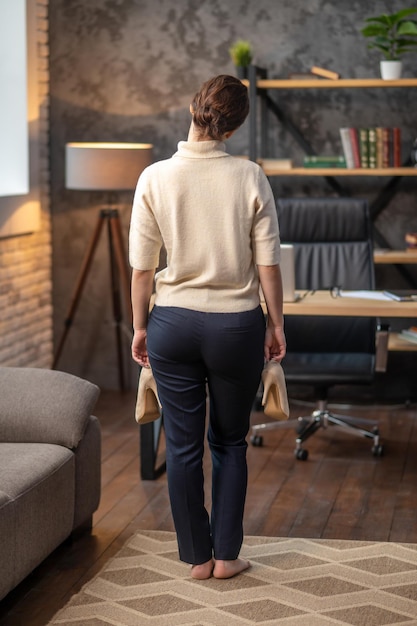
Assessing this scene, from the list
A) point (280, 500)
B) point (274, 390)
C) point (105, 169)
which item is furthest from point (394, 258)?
point (274, 390)

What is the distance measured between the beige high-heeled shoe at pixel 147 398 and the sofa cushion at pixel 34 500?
0.32m

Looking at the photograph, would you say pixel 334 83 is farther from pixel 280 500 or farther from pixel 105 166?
pixel 280 500

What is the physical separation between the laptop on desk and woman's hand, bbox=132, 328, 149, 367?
109 cm

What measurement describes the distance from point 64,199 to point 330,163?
163 centimetres

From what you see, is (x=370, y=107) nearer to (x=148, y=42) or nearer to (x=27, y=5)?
(x=148, y=42)

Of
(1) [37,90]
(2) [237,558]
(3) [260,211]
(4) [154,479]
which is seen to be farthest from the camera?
(1) [37,90]

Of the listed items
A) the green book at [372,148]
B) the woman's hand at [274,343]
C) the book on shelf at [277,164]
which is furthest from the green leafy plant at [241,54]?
the woman's hand at [274,343]

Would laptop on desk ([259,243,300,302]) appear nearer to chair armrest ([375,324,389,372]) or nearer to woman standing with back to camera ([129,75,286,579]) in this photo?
chair armrest ([375,324,389,372])

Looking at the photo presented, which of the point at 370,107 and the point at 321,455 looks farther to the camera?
the point at 370,107

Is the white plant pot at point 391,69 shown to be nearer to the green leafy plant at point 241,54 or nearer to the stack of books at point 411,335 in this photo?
the green leafy plant at point 241,54

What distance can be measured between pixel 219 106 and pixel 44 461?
1209mm

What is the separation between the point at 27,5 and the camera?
223 inches

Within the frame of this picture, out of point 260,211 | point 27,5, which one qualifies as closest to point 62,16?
point 27,5

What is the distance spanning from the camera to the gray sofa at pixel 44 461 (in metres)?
3.01
